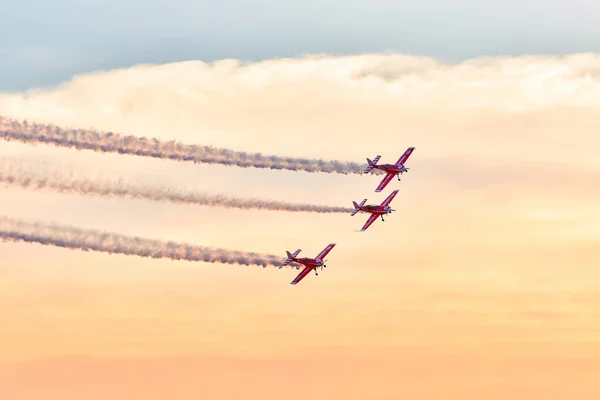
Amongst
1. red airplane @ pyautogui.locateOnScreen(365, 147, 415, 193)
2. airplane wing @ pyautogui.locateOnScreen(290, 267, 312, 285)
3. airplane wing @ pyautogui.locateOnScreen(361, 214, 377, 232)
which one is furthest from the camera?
airplane wing @ pyautogui.locateOnScreen(361, 214, 377, 232)

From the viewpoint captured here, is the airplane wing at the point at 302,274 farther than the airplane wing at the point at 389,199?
No

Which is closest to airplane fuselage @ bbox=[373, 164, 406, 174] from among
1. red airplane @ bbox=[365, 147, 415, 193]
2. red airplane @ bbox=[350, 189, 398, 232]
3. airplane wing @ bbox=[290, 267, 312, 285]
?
red airplane @ bbox=[365, 147, 415, 193]

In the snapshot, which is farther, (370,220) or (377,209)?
(370,220)

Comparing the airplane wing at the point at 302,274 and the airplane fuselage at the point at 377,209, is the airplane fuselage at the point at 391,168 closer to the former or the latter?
the airplane fuselage at the point at 377,209

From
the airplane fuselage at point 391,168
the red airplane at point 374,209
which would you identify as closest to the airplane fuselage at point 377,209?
the red airplane at point 374,209

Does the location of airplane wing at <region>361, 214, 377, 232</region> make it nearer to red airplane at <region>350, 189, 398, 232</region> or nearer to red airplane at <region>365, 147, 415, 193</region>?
red airplane at <region>350, 189, 398, 232</region>

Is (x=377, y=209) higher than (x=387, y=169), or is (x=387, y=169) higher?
(x=387, y=169)

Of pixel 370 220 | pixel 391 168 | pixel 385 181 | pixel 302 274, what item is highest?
pixel 391 168

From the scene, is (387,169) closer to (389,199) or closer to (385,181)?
(385,181)

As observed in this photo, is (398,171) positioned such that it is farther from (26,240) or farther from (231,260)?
(26,240)

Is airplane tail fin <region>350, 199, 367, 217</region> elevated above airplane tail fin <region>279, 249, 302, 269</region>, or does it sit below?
above

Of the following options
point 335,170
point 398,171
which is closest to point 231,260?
point 335,170

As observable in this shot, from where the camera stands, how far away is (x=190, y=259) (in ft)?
277

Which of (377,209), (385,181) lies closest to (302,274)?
(377,209)
